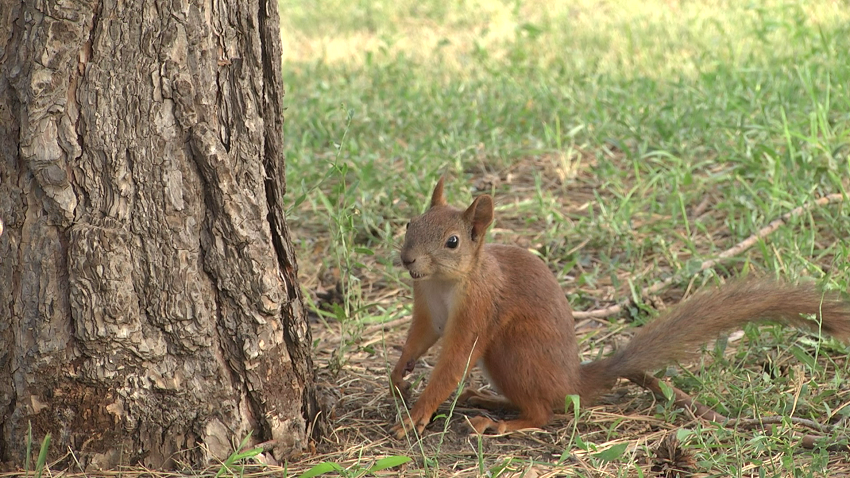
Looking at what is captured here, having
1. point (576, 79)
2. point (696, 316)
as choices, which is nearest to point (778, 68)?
point (576, 79)

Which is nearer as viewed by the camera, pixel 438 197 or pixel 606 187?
pixel 438 197

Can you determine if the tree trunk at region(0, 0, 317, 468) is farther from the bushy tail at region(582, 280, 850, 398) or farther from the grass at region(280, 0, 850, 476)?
the bushy tail at region(582, 280, 850, 398)

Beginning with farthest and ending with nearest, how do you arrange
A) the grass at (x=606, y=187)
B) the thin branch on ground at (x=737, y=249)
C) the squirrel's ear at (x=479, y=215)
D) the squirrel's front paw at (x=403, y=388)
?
the thin branch on ground at (x=737, y=249)
the squirrel's front paw at (x=403, y=388)
the squirrel's ear at (x=479, y=215)
the grass at (x=606, y=187)

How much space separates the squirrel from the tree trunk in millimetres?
533

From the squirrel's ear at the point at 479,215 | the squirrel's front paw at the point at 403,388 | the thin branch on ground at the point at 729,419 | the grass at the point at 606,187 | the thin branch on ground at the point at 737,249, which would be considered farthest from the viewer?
the thin branch on ground at the point at 737,249

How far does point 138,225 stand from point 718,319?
160cm

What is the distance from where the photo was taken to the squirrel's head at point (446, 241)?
260cm

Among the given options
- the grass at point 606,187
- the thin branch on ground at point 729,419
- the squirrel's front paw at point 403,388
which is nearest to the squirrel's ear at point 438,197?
the grass at point 606,187

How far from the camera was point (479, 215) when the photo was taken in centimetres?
269

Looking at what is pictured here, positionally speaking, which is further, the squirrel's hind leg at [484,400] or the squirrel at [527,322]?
the squirrel's hind leg at [484,400]

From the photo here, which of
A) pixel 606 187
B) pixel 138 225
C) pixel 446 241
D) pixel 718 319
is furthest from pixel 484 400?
pixel 606 187

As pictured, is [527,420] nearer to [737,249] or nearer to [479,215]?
[479,215]

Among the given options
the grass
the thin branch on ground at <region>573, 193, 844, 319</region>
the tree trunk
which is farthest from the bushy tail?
the tree trunk

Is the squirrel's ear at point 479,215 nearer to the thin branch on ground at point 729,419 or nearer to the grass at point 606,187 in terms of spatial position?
the grass at point 606,187
